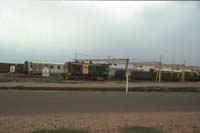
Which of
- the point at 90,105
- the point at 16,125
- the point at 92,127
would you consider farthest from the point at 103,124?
the point at 90,105

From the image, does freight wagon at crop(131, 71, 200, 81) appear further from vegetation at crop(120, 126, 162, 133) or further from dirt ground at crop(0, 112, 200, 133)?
vegetation at crop(120, 126, 162, 133)

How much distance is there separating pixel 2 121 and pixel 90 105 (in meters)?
6.72

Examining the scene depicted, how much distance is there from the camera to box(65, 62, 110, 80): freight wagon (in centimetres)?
5550

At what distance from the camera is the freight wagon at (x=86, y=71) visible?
55.5 m

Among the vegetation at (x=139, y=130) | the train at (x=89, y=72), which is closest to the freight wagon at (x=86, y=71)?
the train at (x=89, y=72)

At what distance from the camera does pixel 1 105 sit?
53.9 feet

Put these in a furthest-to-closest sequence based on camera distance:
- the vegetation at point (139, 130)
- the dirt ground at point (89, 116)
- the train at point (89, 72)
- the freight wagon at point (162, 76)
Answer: the freight wagon at point (162, 76) → the train at point (89, 72) → the dirt ground at point (89, 116) → the vegetation at point (139, 130)

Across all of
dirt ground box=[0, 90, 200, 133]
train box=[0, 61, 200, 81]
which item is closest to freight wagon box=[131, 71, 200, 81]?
train box=[0, 61, 200, 81]

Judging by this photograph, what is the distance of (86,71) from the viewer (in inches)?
2207

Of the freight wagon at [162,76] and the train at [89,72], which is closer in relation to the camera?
the train at [89,72]

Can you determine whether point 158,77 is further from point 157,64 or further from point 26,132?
point 26,132

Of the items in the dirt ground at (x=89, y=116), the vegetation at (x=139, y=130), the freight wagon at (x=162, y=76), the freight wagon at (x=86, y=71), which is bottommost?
the freight wagon at (x=162, y=76)

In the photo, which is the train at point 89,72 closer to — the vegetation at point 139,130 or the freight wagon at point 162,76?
the freight wagon at point 162,76

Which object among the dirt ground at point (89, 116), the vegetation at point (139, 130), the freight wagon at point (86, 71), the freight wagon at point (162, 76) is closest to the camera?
the vegetation at point (139, 130)
